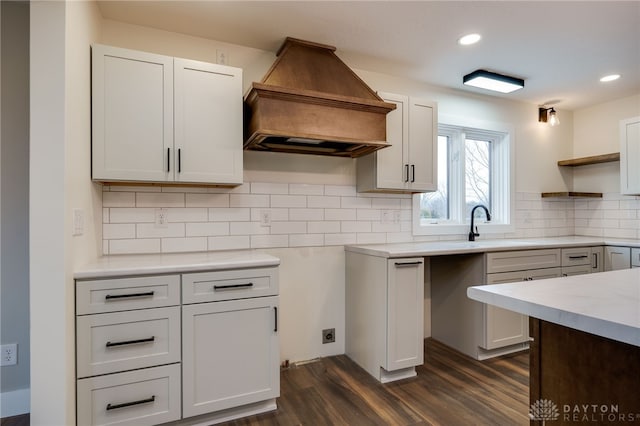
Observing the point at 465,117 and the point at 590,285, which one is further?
the point at 465,117

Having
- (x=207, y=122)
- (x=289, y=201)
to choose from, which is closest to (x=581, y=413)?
(x=289, y=201)

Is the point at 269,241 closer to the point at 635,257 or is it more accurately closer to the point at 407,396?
the point at 407,396

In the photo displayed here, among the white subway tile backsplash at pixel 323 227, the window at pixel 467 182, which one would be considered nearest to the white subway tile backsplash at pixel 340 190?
the white subway tile backsplash at pixel 323 227

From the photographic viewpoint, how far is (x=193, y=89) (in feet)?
6.84

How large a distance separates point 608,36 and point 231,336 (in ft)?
10.6

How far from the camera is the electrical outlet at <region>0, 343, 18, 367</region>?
2.00m

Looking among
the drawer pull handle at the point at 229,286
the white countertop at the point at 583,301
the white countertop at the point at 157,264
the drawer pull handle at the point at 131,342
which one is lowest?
the drawer pull handle at the point at 131,342

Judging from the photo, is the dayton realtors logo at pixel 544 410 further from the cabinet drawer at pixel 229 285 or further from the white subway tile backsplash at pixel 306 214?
the white subway tile backsplash at pixel 306 214

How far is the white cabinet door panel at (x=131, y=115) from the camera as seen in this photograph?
190cm

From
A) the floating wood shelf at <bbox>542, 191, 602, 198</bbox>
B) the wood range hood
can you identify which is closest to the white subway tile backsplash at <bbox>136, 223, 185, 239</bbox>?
the wood range hood

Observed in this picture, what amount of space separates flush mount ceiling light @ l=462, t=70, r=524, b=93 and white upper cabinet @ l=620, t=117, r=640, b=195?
123 centimetres

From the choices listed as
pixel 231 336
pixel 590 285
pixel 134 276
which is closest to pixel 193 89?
pixel 134 276

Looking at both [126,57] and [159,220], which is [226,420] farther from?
[126,57]

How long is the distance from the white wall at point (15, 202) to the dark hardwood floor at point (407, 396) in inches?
10.1
